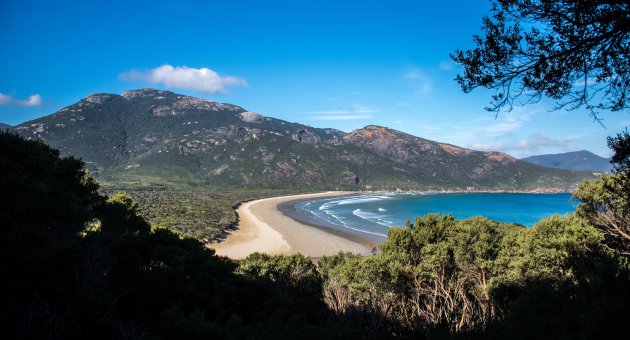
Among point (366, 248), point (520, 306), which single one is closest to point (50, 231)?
point (520, 306)

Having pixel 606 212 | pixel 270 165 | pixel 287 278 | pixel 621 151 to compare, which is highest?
pixel 270 165

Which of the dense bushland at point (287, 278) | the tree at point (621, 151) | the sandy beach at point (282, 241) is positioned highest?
the tree at point (621, 151)

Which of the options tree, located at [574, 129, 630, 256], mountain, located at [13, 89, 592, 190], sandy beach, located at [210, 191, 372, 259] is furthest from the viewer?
mountain, located at [13, 89, 592, 190]

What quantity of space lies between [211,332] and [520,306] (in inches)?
305

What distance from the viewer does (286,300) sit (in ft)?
43.0

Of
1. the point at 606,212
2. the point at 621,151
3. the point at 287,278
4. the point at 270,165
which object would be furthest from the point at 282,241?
the point at 270,165

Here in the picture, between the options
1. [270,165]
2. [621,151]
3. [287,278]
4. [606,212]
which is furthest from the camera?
[270,165]

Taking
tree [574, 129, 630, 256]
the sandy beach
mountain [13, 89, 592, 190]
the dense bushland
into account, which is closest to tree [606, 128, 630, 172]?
the dense bushland

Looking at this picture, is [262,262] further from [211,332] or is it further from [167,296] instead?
[211,332]

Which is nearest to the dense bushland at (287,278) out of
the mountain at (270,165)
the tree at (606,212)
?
the tree at (606,212)

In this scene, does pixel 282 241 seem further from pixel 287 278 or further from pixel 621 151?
pixel 621 151

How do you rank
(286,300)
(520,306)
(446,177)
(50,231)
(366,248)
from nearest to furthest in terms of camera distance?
(50,231)
(520,306)
(286,300)
(366,248)
(446,177)

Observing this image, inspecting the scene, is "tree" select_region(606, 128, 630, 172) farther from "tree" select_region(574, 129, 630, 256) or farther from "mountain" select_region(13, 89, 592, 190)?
"mountain" select_region(13, 89, 592, 190)

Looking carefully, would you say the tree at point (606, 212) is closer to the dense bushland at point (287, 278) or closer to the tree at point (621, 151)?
the dense bushland at point (287, 278)
